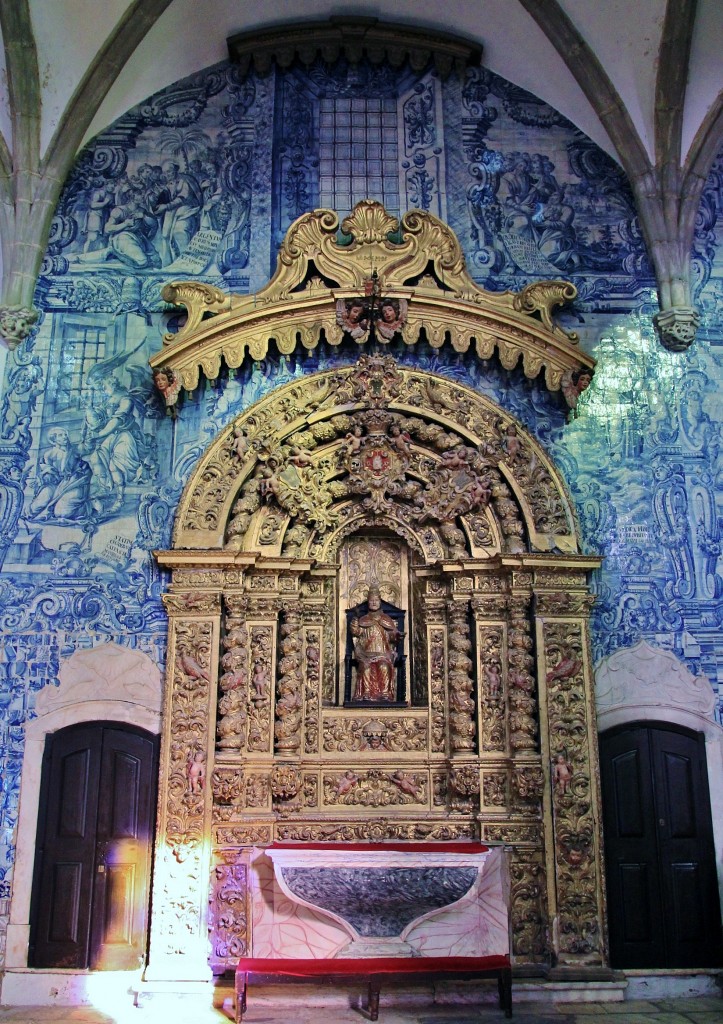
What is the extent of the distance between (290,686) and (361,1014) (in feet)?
9.19

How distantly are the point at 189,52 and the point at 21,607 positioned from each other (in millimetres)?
6259

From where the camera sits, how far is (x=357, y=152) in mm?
11008

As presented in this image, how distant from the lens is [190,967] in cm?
849

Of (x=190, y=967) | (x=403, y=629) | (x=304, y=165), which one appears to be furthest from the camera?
(x=304, y=165)

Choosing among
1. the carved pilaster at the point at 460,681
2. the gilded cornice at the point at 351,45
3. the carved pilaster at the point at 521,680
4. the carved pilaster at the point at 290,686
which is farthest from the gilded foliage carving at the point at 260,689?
the gilded cornice at the point at 351,45

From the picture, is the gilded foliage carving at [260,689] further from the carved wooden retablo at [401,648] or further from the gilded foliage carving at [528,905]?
the gilded foliage carving at [528,905]

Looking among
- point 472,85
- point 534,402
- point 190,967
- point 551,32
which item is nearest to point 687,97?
point 551,32

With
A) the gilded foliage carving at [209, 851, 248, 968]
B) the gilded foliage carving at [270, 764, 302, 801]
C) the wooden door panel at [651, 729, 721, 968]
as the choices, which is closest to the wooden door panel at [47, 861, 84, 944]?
the gilded foliage carving at [209, 851, 248, 968]

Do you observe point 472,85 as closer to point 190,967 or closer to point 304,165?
point 304,165

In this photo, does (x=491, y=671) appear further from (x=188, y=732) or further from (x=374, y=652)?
(x=188, y=732)

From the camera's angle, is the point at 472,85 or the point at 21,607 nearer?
the point at 21,607

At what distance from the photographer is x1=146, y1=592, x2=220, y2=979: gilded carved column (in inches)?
336

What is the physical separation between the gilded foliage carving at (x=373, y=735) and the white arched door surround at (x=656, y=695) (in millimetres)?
1718

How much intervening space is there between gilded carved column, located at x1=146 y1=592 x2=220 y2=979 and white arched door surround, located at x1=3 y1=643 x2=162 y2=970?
253 mm
